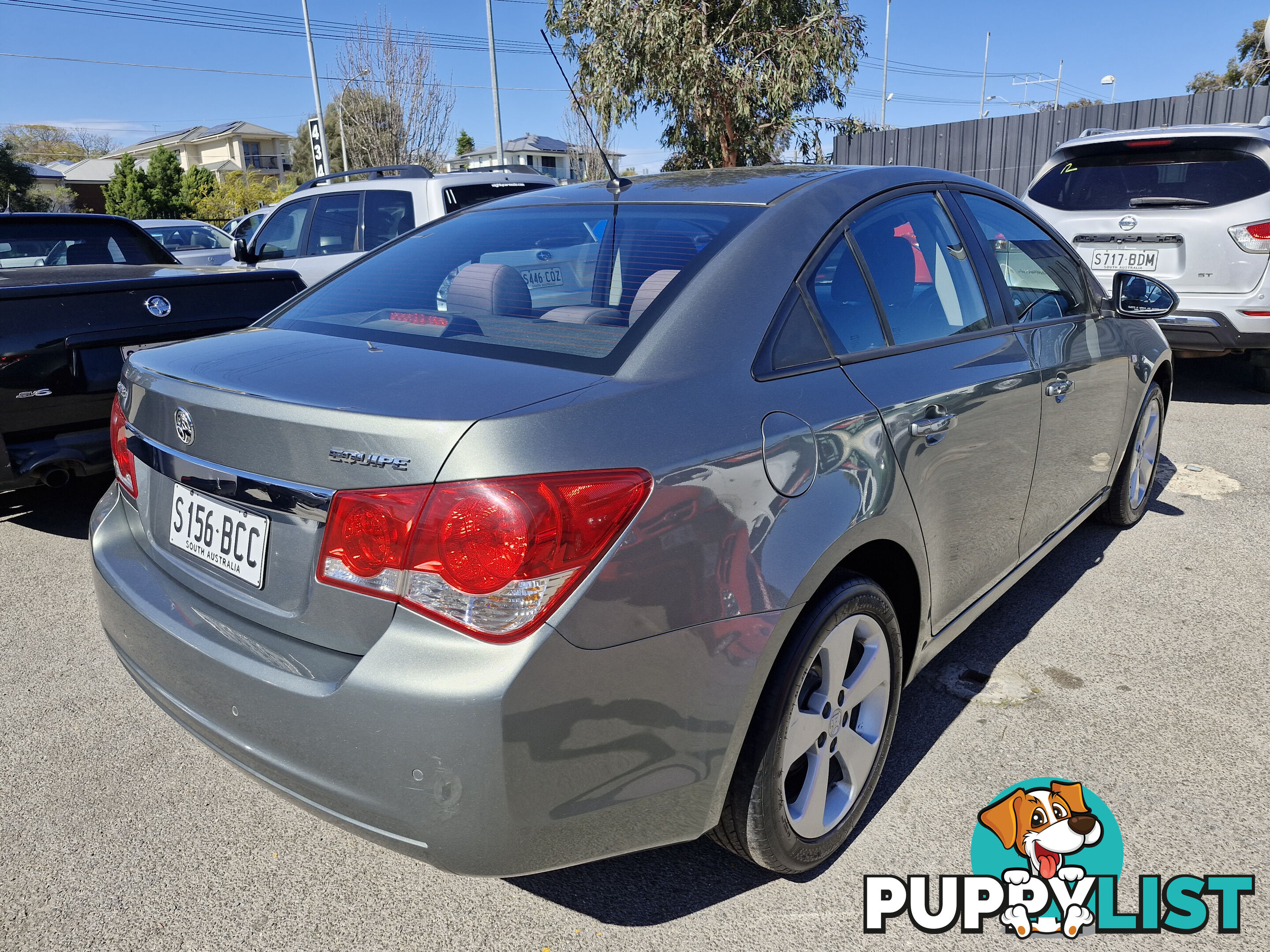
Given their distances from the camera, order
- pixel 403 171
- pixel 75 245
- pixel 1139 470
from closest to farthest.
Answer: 1. pixel 1139 470
2. pixel 75 245
3. pixel 403 171

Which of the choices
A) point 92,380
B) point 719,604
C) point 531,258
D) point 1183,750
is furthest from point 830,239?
point 92,380

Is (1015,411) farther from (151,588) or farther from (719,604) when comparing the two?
(151,588)

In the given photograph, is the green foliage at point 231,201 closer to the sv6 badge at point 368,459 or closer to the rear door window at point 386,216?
the rear door window at point 386,216

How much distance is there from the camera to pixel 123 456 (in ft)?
7.55

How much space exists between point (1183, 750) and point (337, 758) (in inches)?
92.2

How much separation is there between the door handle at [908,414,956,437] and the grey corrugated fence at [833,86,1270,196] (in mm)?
11182

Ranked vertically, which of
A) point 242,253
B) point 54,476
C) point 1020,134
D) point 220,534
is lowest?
point 54,476

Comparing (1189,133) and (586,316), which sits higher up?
(1189,133)

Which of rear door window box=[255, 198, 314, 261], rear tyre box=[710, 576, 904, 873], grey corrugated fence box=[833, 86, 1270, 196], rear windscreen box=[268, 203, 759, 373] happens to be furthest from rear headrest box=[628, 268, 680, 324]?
grey corrugated fence box=[833, 86, 1270, 196]

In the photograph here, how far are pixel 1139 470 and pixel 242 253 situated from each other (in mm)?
6342

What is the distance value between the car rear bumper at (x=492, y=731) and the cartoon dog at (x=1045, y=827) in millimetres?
952

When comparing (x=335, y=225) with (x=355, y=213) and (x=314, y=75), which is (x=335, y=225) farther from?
(x=314, y=75)

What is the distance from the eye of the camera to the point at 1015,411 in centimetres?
274

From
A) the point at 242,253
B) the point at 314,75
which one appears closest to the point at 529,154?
the point at 314,75
